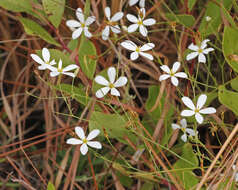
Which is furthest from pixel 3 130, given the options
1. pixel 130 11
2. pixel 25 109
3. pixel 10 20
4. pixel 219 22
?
pixel 219 22

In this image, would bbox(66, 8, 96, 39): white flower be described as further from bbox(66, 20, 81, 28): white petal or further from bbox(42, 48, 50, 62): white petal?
bbox(42, 48, 50, 62): white petal

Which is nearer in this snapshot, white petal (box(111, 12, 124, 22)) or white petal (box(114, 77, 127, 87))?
white petal (box(114, 77, 127, 87))

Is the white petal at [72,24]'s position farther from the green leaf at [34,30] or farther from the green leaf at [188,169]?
the green leaf at [188,169]

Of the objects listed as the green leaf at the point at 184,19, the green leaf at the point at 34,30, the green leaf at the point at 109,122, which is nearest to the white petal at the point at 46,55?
the green leaf at the point at 34,30

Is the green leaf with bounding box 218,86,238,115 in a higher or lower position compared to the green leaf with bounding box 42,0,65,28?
lower

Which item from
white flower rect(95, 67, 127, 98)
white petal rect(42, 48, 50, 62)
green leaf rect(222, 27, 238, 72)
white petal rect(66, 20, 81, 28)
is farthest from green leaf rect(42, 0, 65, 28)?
green leaf rect(222, 27, 238, 72)

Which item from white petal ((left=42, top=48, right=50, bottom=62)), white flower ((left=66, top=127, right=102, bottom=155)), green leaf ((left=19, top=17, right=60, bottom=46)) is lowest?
white flower ((left=66, top=127, right=102, bottom=155))
